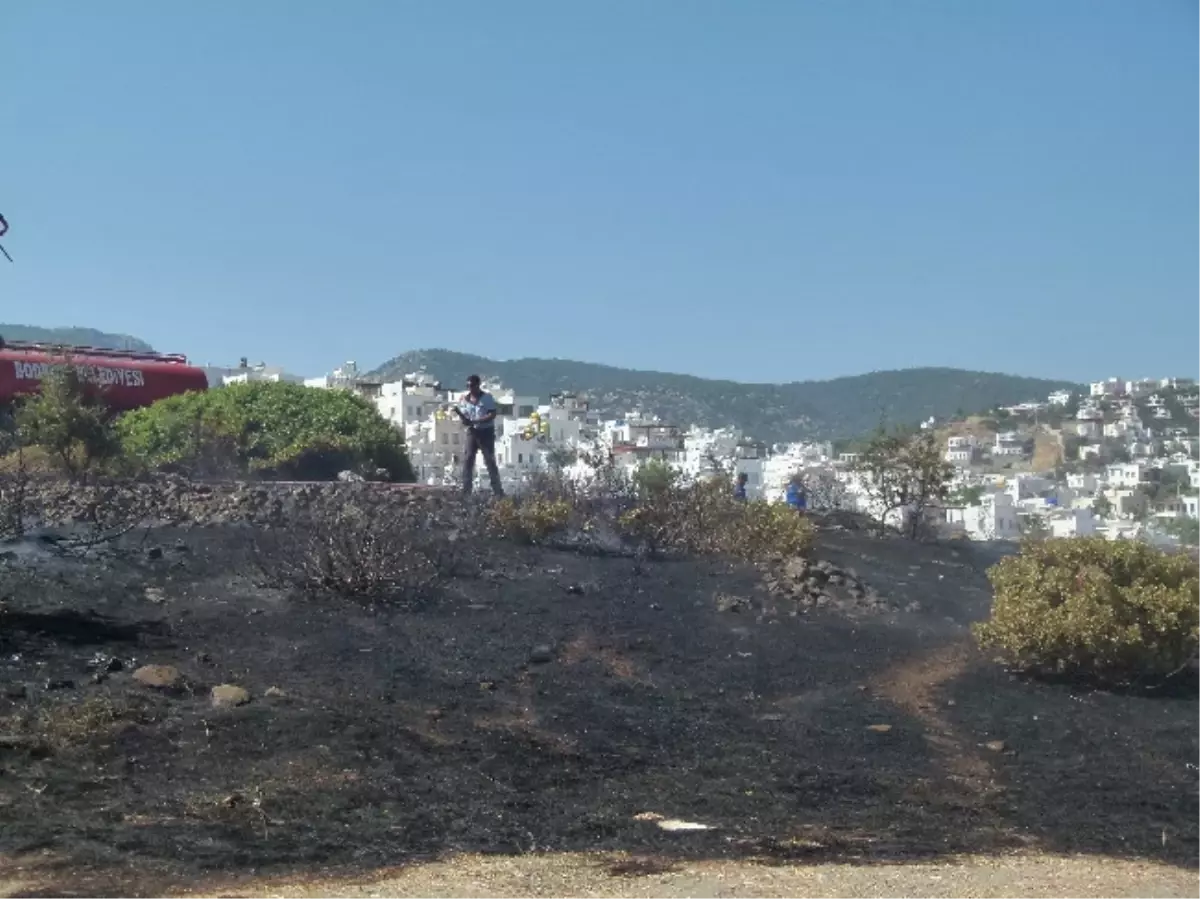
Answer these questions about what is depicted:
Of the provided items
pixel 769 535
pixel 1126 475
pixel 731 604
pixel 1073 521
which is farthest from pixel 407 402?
pixel 731 604

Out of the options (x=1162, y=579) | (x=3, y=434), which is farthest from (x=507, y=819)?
(x=3, y=434)

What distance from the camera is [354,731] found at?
7.35m

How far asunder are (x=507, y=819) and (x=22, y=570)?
6.37m

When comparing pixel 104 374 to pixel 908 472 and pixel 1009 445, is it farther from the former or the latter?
pixel 1009 445

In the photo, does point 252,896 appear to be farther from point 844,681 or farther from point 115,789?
point 844,681

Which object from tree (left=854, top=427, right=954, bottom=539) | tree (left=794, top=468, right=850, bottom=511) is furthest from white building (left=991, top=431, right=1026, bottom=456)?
tree (left=854, top=427, right=954, bottom=539)

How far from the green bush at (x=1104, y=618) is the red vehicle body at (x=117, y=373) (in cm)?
1714

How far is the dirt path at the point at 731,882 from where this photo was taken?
502 cm

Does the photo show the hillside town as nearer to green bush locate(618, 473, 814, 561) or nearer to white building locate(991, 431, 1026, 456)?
white building locate(991, 431, 1026, 456)

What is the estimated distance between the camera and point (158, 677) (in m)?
7.82

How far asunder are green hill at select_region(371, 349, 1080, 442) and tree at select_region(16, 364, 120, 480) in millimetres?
99110

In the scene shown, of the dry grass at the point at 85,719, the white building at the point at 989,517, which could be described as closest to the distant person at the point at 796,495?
the white building at the point at 989,517

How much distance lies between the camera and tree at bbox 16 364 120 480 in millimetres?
17078

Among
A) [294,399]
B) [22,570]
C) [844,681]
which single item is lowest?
[844,681]
